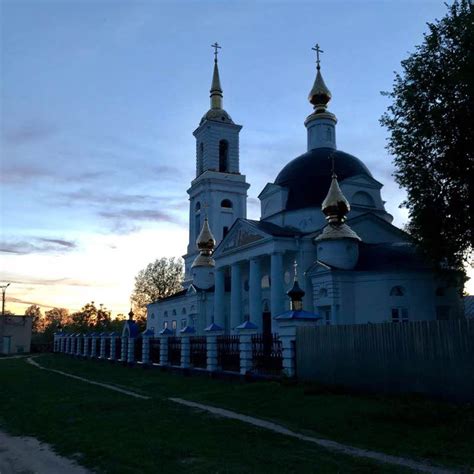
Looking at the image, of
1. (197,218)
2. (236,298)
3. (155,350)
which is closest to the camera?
(155,350)

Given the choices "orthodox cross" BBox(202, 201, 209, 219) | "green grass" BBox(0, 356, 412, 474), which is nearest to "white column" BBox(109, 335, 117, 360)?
"orthodox cross" BBox(202, 201, 209, 219)

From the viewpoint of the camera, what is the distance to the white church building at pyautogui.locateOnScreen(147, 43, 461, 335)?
24406 millimetres

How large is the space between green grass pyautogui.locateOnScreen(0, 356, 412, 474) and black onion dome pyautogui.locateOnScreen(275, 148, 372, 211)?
18558 mm

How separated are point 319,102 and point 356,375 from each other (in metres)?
26.4

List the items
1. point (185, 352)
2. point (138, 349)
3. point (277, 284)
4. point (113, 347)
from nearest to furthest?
point (185, 352) → point (277, 284) → point (138, 349) → point (113, 347)

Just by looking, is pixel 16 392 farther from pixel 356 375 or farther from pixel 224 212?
pixel 224 212

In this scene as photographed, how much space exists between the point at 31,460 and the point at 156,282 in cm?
5907

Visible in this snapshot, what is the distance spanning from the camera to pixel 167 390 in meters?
16.7

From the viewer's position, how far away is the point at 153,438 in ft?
28.9

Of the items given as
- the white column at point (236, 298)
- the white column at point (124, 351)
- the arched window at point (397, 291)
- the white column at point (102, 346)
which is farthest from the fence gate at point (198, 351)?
the white column at point (102, 346)

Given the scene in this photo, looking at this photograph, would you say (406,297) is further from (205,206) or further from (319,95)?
(205,206)

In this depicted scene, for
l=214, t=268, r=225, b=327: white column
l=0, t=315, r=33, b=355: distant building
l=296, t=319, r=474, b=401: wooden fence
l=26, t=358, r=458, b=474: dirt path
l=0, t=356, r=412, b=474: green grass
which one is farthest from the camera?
l=0, t=315, r=33, b=355: distant building

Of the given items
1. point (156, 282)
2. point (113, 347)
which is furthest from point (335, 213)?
point (156, 282)

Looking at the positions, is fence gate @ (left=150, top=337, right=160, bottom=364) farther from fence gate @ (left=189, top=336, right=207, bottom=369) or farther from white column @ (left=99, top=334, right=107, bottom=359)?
white column @ (left=99, top=334, right=107, bottom=359)
